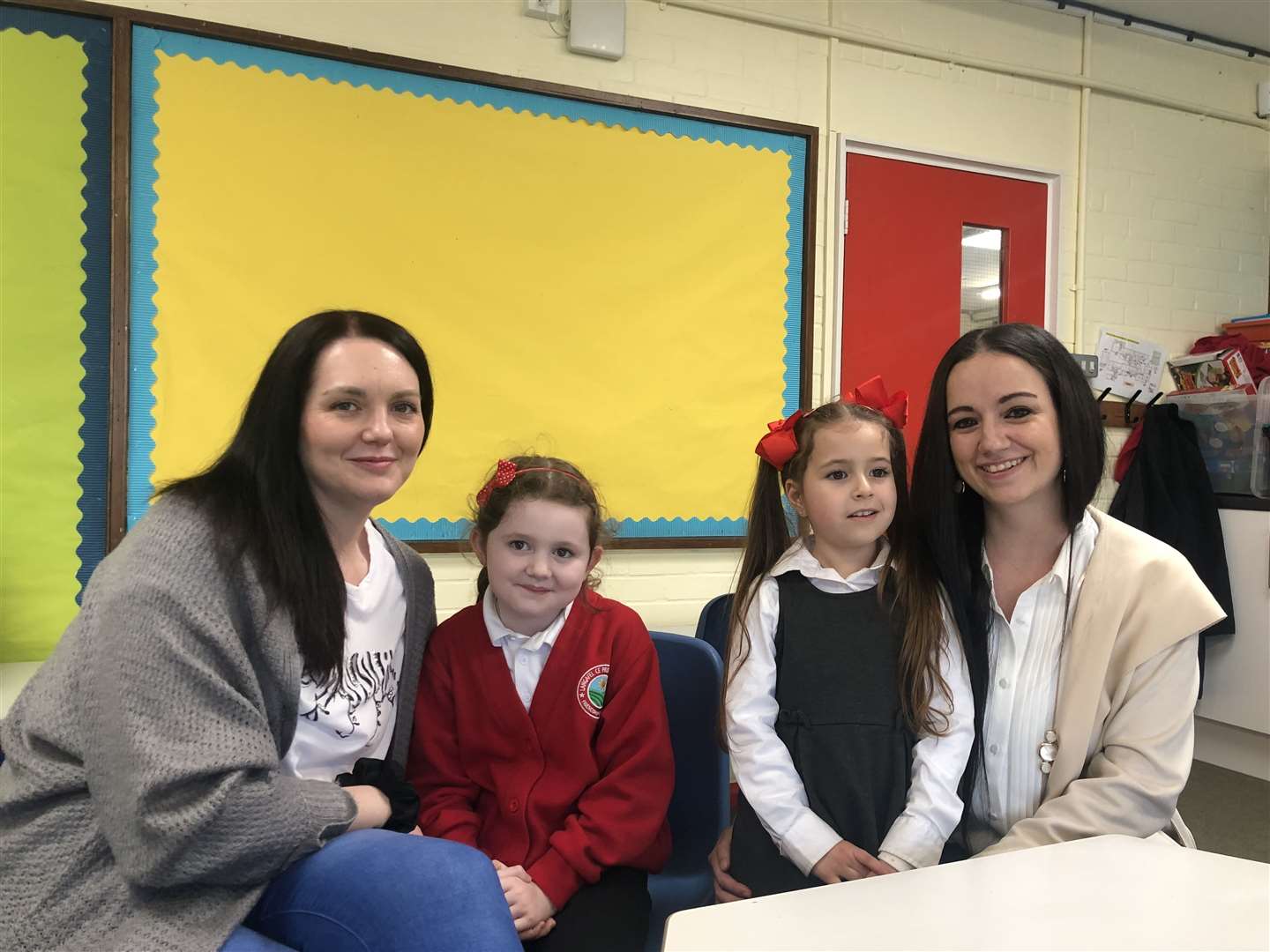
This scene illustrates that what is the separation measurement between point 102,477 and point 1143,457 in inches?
144

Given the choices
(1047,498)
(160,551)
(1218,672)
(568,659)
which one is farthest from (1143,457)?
(160,551)

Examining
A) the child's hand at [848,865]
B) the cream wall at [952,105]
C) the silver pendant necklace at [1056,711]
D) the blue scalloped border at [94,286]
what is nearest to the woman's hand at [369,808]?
the child's hand at [848,865]

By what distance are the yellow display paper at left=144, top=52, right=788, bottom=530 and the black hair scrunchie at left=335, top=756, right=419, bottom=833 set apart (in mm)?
1516

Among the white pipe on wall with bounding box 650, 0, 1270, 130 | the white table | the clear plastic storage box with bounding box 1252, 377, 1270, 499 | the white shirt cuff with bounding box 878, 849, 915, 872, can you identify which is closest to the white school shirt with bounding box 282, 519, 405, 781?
the white table

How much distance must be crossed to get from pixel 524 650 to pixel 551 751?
17cm

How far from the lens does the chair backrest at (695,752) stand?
1.58 meters

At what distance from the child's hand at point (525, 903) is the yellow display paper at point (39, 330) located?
175 centimetres

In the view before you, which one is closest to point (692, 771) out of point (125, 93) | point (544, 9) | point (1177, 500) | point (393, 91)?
point (393, 91)

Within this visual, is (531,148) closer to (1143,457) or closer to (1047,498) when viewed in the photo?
(1047,498)

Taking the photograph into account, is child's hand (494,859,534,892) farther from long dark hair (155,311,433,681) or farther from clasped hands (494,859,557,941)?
long dark hair (155,311,433,681)

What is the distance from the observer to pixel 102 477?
2498mm

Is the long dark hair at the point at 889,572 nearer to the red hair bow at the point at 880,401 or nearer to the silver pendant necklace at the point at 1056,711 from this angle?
the red hair bow at the point at 880,401

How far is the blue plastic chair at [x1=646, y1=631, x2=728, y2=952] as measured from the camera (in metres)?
1.57

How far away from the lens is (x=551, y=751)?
148 cm
